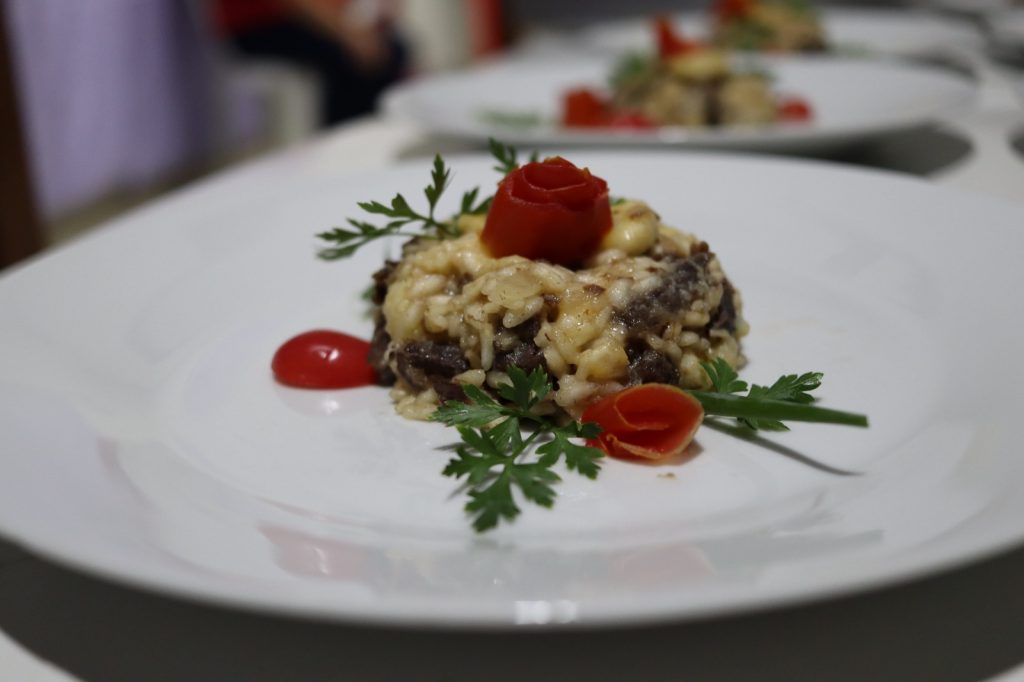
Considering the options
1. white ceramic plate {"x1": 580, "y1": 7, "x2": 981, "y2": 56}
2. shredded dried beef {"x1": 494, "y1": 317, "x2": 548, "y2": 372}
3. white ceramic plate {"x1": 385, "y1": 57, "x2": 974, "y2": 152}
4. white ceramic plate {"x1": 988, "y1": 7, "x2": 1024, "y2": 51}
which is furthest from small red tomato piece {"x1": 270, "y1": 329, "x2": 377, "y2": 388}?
white ceramic plate {"x1": 988, "y1": 7, "x2": 1024, "y2": 51}

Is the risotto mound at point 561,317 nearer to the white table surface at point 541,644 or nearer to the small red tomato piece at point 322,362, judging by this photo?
the small red tomato piece at point 322,362

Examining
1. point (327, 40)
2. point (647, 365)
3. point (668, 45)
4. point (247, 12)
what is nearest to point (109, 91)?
point (247, 12)

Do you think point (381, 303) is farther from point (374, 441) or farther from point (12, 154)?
point (12, 154)

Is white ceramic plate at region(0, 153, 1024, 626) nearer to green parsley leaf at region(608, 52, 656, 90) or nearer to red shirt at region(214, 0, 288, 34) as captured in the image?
green parsley leaf at region(608, 52, 656, 90)

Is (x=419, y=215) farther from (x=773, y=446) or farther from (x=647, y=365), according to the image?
(x=773, y=446)

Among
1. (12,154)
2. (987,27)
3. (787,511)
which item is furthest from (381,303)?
(987,27)

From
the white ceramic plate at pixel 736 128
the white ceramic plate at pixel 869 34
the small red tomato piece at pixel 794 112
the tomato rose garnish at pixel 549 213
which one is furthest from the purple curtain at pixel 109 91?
the tomato rose garnish at pixel 549 213

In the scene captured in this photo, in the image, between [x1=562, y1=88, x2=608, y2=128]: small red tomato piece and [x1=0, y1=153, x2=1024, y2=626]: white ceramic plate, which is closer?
[x1=0, y1=153, x2=1024, y2=626]: white ceramic plate
